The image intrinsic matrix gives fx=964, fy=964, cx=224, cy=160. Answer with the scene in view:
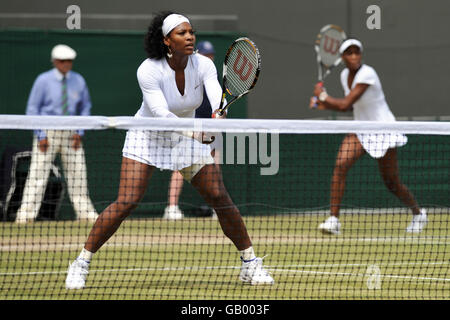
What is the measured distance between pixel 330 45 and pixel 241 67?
3.61m

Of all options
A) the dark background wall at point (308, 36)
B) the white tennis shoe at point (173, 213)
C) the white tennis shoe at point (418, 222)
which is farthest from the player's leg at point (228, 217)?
the dark background wall at point (308, 36)

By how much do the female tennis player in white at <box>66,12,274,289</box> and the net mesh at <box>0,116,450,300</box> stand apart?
0.02 metres

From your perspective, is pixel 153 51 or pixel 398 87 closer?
pixel 153 51

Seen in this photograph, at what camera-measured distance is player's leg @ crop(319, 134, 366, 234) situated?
8.66 metres

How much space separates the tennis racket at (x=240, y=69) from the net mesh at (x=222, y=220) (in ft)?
1.05

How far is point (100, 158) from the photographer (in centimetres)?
1005

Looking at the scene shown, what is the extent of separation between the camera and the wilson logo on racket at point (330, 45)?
9359 mm

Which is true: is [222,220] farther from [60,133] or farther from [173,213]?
[60,133]

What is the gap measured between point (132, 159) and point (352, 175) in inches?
214

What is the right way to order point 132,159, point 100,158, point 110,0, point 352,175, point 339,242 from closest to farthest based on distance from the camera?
1. point 132,159
2. point 339,242
3. point 100,158
4. point 352,175
5. point 110,0
